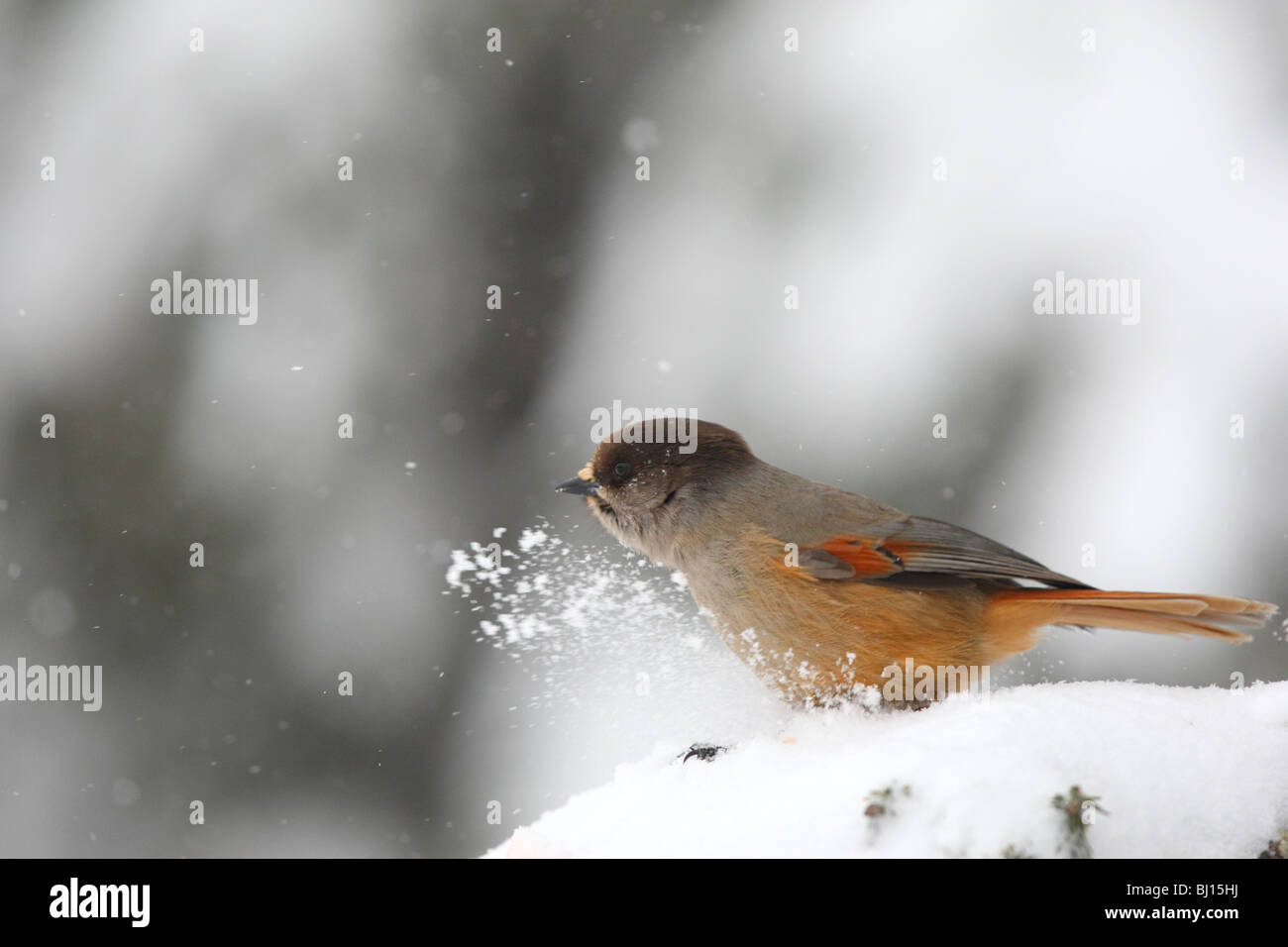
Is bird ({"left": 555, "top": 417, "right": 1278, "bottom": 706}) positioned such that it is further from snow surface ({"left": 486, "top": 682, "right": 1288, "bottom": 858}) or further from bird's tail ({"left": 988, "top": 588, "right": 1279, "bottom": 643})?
snow surface ({"left": 486, "top": 682, "right": 1288, "bottom": 858})

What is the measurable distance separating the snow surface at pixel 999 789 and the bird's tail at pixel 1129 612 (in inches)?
15.6

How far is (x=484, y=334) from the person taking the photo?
22.2 ft

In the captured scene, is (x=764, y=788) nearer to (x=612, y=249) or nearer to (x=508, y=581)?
(x=508, y=581)

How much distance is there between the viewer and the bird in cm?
325

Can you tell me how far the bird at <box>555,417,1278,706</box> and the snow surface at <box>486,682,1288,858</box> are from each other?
0.59m

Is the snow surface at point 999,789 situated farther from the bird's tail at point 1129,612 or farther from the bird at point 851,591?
the bird at point 851,591

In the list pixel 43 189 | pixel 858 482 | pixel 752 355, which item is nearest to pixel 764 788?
pixel 858 482

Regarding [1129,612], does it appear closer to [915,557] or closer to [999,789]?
[915,557]

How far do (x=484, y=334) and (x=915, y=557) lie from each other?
3884 millimetres

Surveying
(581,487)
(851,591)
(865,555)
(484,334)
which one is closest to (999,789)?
(851,591)

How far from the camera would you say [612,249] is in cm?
691

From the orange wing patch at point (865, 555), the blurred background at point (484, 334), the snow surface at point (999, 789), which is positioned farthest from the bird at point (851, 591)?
the blurred background at point (484, 334)

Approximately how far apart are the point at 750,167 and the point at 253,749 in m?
4.58
